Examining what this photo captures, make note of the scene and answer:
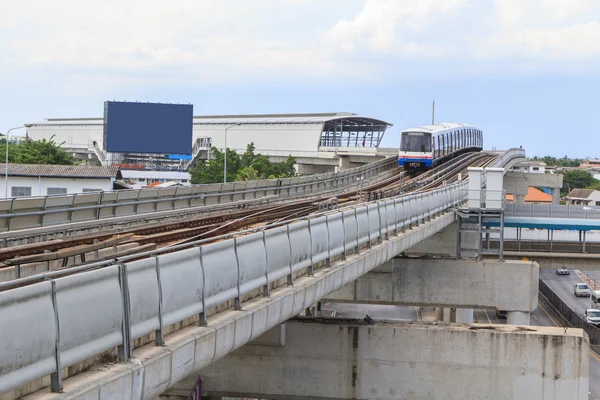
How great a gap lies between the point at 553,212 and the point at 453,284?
24.1 meters

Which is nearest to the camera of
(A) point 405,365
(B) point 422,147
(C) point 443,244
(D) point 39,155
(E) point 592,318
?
(A) point 405,365

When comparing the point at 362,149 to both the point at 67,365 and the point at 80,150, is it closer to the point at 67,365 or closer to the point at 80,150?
the point at 80,150

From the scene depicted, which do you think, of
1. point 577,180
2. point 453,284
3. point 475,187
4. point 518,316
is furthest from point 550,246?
point 577,180

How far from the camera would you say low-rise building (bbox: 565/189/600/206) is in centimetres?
15612

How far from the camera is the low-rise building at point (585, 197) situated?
156 metres

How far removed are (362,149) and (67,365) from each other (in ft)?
287

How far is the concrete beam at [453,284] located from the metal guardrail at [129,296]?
15949 millimetres

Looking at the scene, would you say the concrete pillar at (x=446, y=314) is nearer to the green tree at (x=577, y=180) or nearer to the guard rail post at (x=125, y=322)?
the guard rail post at (x=125, y=322)

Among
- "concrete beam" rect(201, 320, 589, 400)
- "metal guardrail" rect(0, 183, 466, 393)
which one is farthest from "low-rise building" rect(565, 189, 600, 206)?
"metal guardrail" rect(0, 183, 466, 393)

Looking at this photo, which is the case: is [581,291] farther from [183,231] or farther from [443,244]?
[183,231]

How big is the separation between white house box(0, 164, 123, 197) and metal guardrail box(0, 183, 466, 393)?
139 ft

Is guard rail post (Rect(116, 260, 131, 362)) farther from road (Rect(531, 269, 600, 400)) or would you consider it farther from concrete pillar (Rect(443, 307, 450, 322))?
concrete pillar (Rect(443, 307, 450, 322))

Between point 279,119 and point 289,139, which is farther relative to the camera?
point 279,119

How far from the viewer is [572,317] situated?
60.8 metres
